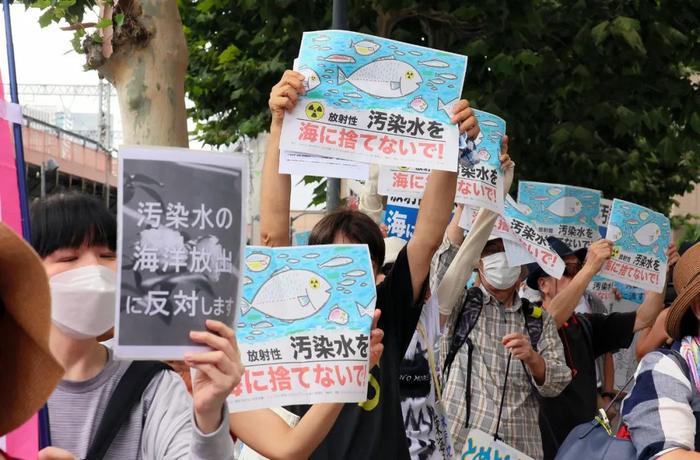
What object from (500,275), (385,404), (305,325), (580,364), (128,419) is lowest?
(580,364)

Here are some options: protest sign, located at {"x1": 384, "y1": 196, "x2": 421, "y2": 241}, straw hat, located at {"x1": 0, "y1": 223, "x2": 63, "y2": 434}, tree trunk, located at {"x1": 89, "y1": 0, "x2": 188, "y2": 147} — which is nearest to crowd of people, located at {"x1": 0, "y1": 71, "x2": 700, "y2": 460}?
straw hat, located at {"x1": 0, "y1": 223, "x2": 63, "y2": 434}

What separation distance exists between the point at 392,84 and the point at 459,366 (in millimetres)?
1789

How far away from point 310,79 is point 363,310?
99 centimetres

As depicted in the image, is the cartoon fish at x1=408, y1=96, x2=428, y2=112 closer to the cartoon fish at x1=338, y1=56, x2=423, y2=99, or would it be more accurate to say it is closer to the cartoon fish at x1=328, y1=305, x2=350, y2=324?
the cartoon fish at x1=338, y1=56, x2=423, y2=99

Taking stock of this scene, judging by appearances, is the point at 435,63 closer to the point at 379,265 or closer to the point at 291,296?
the point at 379,265

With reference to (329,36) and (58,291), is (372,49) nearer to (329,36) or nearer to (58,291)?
(329,36)

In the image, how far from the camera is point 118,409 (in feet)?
9.43

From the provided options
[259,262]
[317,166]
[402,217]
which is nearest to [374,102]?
[317,166]

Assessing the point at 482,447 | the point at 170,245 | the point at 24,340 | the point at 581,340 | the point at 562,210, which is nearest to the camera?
the point at 24,340

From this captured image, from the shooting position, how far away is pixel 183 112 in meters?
7.66

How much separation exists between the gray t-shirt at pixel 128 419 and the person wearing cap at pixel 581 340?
4020mm

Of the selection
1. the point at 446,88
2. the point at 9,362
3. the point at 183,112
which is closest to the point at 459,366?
the point at 446,88

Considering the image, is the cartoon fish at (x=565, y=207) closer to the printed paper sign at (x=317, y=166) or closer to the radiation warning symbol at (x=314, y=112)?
the printed paper sign at (x=317, y=166)

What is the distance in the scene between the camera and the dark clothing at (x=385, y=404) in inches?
158
